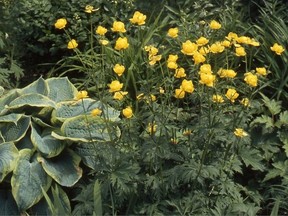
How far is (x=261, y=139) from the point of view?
3949 mm

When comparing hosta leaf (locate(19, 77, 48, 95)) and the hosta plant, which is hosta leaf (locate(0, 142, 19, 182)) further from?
hosta leaf (locate(19, 77, 48, 95))

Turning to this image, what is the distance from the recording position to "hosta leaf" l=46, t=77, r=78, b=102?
13.8 ft

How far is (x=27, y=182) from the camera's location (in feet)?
12.4

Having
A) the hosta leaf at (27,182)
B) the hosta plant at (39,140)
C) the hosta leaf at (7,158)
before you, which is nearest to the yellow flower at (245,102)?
the hosta plant at (39,140)

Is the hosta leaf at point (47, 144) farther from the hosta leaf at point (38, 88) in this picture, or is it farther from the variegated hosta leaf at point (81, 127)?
the hosta leaf at point (38, 88)

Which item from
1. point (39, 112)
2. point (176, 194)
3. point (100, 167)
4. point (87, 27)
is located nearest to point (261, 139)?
point (176, 194)

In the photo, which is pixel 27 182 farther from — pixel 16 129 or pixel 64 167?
pixel 16 129

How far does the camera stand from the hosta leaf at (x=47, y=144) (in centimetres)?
383

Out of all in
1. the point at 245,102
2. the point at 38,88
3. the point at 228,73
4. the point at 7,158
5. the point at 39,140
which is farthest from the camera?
the point at 38,88

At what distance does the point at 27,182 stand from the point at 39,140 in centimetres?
27

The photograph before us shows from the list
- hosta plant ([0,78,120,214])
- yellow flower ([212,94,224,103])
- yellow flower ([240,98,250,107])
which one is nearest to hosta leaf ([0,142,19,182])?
hosta plant ([0,78,120,214])

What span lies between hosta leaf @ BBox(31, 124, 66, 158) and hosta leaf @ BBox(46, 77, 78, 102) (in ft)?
1.22

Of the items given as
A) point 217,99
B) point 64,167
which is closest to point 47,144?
point 64,167

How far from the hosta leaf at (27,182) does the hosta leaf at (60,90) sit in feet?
1.73
